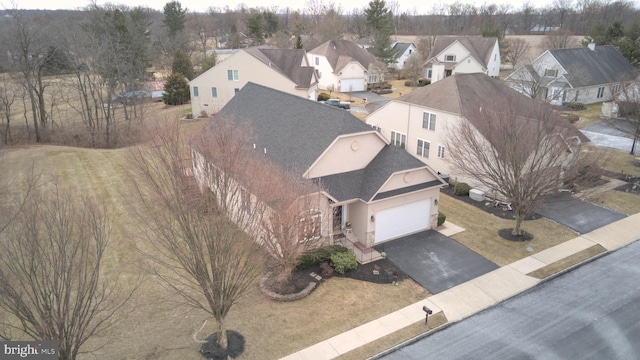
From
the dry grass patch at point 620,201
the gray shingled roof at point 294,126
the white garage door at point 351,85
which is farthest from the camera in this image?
the white garage door at point 351,85

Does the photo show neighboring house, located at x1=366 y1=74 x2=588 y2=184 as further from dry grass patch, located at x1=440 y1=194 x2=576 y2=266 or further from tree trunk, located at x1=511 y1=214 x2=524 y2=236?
tree trunk, located at x1=511 y1=214 x2=524 y2=236

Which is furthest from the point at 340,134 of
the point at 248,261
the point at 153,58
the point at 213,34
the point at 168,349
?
the point at 213,34

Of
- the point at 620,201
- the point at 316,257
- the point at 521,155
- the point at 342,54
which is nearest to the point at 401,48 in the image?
the point at 342,54

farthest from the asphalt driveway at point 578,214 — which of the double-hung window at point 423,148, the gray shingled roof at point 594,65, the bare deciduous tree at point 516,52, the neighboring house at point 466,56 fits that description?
the bare deciduous tree at point 516,52

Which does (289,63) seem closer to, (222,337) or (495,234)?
(495,234)

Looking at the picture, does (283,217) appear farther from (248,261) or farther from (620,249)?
(620,249)

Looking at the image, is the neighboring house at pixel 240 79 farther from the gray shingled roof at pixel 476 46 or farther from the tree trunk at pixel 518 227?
the tree trunk at pixel 518 227

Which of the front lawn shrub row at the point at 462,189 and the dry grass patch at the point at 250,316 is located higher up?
the front lawn shrub row at the point at 462,189
